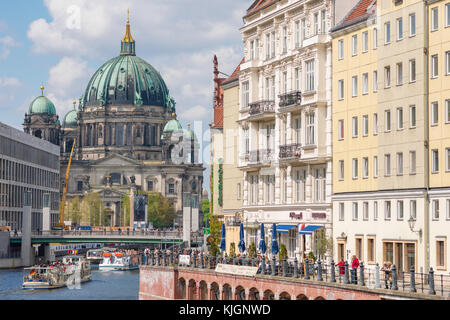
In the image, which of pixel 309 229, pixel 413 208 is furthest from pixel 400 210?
pixel 309 229

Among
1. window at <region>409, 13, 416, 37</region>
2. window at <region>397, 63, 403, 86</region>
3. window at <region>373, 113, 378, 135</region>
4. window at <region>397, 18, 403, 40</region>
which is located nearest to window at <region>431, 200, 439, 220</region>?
window at <region>397, 63, 403, 86</region>

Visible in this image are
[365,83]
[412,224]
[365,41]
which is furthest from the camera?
[365,83]

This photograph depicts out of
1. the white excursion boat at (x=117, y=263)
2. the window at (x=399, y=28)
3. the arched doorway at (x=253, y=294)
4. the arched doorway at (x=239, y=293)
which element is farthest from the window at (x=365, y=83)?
the white excursion boat at (x=117, y=263)

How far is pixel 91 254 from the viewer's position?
18550 cm

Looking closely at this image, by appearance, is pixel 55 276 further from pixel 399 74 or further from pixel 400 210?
pixel 399 74

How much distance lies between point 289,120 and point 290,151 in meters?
2.21

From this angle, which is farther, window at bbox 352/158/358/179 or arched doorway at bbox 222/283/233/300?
window at bbox 352/158/358/179

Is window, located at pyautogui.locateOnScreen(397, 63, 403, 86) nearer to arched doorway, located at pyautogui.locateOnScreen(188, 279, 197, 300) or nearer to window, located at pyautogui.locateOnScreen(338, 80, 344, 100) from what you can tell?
window, located at pyautogui.locateOnScreen(338, 80, 344, 100)

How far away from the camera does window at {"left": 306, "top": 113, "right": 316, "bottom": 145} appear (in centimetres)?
7519

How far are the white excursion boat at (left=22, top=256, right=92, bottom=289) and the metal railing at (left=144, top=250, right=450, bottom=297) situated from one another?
34730mm

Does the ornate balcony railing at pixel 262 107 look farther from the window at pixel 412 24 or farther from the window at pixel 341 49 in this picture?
the window at pixel 412 24

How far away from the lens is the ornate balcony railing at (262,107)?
81188mm

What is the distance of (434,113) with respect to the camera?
60531mm

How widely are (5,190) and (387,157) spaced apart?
11014 cm
